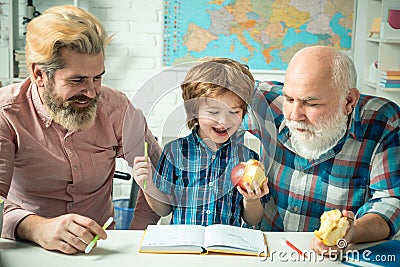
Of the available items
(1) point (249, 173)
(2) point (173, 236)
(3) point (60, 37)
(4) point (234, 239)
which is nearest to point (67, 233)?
(2) point (173, 236)

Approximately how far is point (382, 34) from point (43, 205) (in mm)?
2721

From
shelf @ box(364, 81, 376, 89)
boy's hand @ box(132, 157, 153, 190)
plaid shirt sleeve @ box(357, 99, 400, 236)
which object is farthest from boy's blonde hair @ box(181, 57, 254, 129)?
shelf @ box(364, 81, 376, 89)

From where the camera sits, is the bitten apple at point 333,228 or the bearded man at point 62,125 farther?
the bearded man at point 62,125

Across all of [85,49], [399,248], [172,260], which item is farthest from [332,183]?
[85,49]

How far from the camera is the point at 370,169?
2.03m

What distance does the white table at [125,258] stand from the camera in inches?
61.5

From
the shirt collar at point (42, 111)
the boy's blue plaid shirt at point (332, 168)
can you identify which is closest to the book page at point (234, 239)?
the boy's blue plaid shirt at point (332, 168)

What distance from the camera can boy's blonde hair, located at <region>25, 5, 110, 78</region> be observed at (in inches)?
76.9

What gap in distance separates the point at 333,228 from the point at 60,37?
1.01 m

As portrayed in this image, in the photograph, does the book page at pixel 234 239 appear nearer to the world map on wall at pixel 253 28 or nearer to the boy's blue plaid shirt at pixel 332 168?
the boy's blue plaid shirt at pixel 332 168

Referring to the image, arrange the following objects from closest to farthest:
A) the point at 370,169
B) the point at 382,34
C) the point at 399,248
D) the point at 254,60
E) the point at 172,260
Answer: the point at 172,260, the point at 399,248, the point at 370,169, the point at 382,34, the point at 254,60

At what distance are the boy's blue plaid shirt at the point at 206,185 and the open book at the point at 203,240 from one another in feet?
0.71

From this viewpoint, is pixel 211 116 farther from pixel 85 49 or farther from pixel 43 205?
pixel 43 205

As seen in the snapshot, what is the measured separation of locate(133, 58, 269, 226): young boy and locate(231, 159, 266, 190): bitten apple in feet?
0.30
